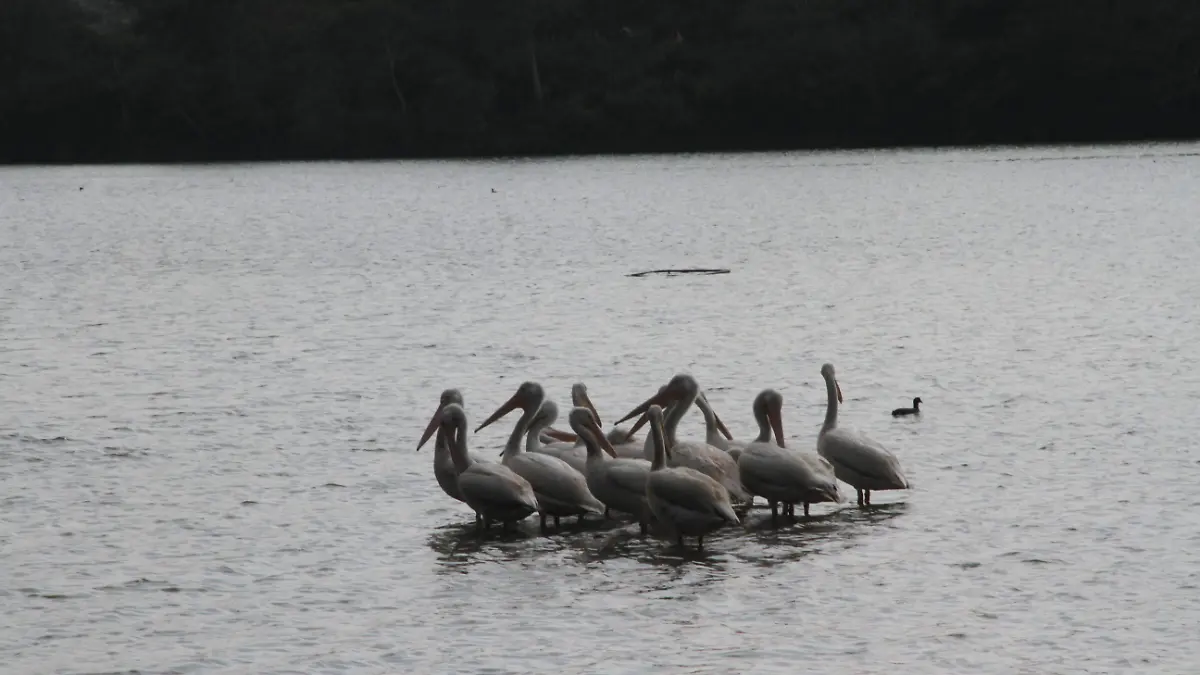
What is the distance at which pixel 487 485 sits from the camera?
12992mm

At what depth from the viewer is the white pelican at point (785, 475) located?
43.0 feet

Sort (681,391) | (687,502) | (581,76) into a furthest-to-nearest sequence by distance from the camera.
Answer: (581,76) < (681,391) < (687,502)

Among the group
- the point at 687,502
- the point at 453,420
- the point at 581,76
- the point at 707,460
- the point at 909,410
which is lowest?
the point at 909,410

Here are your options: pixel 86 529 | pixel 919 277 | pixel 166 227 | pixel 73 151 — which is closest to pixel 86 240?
pixel 166 227

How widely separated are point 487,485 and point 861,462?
262 cm

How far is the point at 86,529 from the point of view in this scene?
13.9 m

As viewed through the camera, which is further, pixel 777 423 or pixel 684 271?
pixel 684 271

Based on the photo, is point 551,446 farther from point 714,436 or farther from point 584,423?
point 714,436

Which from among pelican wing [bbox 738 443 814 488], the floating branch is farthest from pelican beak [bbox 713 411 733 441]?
the floating branch

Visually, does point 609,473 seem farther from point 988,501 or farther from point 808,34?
point 808,34

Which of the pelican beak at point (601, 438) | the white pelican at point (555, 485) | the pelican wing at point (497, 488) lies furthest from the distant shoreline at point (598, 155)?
the pelican wing at point (497, 488)

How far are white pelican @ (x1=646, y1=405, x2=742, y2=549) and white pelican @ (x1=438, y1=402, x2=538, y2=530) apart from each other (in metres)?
0.86

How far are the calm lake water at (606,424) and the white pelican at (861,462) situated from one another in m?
0.25

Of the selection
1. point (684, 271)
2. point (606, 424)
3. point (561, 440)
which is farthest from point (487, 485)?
point (684, 271)
